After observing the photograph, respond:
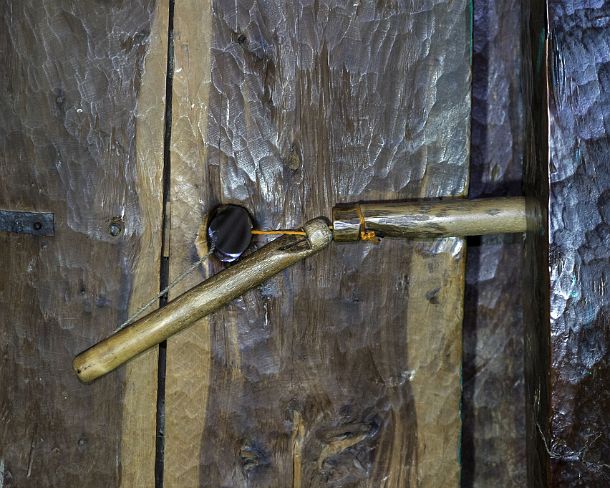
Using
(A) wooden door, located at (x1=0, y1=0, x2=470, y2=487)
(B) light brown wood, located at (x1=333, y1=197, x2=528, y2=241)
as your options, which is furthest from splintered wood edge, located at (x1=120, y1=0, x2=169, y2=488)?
(B) light brown wood, located at (x1=333, y1=197, x2=528, y2=241)

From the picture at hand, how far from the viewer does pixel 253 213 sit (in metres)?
1.04

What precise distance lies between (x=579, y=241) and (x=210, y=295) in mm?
506

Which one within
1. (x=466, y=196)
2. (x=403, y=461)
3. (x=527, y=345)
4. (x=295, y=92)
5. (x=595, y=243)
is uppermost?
(x=295, y=92)

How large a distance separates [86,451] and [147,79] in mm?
579

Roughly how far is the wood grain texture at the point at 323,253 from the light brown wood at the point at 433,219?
0.20 ft

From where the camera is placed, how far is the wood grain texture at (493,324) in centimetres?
116

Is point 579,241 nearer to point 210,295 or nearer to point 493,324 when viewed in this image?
point 493,324

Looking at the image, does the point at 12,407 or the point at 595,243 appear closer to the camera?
the point at 595,243

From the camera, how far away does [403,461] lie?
1.06m

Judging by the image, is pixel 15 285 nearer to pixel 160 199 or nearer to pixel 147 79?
pixel 160 199

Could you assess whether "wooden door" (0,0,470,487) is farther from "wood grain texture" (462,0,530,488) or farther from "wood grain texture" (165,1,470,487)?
"wood grain texture" (462,0,530,488)

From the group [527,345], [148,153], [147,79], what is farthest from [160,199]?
[527,345]

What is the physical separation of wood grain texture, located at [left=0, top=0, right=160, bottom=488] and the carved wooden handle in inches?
2.3

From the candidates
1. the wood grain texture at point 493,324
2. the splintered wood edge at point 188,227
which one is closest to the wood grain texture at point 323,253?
the splintered wood edge at point 188,227
